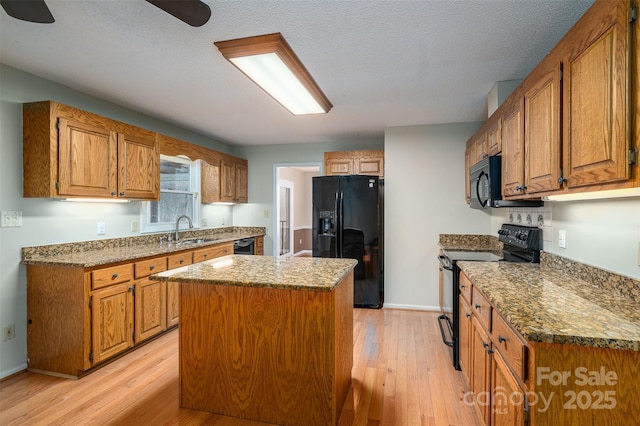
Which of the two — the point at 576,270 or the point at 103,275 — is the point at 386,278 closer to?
the point at 576,270

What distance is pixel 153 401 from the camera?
7.06 ft

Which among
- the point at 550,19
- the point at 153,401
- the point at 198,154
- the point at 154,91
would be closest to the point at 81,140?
the point at 154,91

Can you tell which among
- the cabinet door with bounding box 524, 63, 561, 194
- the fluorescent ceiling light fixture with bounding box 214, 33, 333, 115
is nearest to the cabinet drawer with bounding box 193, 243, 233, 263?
the fluorescent ceiling light fixture with bounding box 214, 33, 333, 115

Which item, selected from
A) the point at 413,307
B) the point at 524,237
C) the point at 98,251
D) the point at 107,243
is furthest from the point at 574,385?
the point at 107,243

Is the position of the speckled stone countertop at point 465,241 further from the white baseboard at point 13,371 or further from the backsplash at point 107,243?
the white baseboard at point 13,371

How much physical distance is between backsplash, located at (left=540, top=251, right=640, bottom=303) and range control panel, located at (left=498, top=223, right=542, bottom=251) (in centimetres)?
11

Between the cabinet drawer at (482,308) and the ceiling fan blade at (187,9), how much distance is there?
1936 millimetres

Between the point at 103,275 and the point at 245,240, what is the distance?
2320 millimetres

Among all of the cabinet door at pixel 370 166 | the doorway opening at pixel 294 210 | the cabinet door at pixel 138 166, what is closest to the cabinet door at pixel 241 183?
the doorway opening at pixel 294 210

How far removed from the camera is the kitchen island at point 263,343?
1.82 metres

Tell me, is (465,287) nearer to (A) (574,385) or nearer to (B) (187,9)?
(A) (574,385)

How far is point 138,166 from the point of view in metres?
3.23

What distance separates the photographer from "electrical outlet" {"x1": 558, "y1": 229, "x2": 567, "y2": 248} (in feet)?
6.68

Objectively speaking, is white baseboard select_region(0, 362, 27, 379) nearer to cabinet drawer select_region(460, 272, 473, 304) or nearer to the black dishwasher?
the black dishwasher
